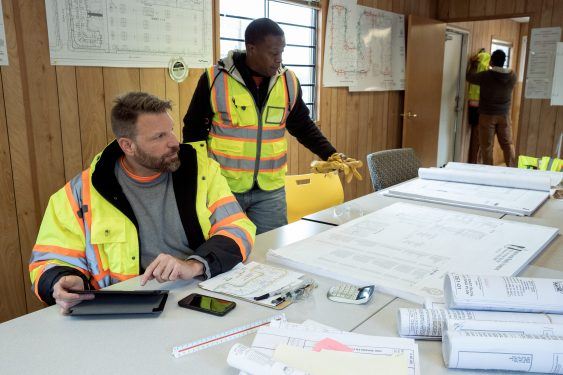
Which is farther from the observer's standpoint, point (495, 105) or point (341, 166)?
point (495, 105)

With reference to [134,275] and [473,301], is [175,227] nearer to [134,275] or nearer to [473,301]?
[134,275]

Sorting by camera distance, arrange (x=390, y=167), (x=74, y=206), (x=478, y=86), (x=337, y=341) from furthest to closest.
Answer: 1. (x=478, y=86)
2. (x=390, y=167)
3. (x=74, y=206)
4. (x=337, y=341)

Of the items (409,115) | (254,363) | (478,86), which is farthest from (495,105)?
(254,363)

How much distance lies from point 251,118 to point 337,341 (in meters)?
1.55

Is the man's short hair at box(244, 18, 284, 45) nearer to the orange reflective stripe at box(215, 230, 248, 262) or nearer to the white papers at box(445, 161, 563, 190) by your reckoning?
the orange reflective stripe at box(215, 230, 248, 262)

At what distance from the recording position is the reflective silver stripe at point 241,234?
54.0 inches

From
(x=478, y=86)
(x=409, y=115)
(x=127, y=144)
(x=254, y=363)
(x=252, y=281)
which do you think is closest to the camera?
(x=254, y=363)

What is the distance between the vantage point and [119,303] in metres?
1.06

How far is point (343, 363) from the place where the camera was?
0.81 meters

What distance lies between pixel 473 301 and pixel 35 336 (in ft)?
2.85

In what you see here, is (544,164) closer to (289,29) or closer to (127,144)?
(289,29)

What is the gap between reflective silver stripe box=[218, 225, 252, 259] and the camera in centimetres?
137

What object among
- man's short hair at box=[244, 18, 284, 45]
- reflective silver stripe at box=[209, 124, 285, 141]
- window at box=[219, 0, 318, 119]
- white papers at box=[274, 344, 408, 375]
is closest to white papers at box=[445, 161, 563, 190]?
reflective silver stripe at box=[209, 124, 285, 141]

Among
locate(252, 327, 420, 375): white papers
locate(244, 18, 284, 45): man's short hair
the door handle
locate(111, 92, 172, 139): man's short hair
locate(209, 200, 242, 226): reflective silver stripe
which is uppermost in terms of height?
locate(244, 18, 284, 45): man's short hair
